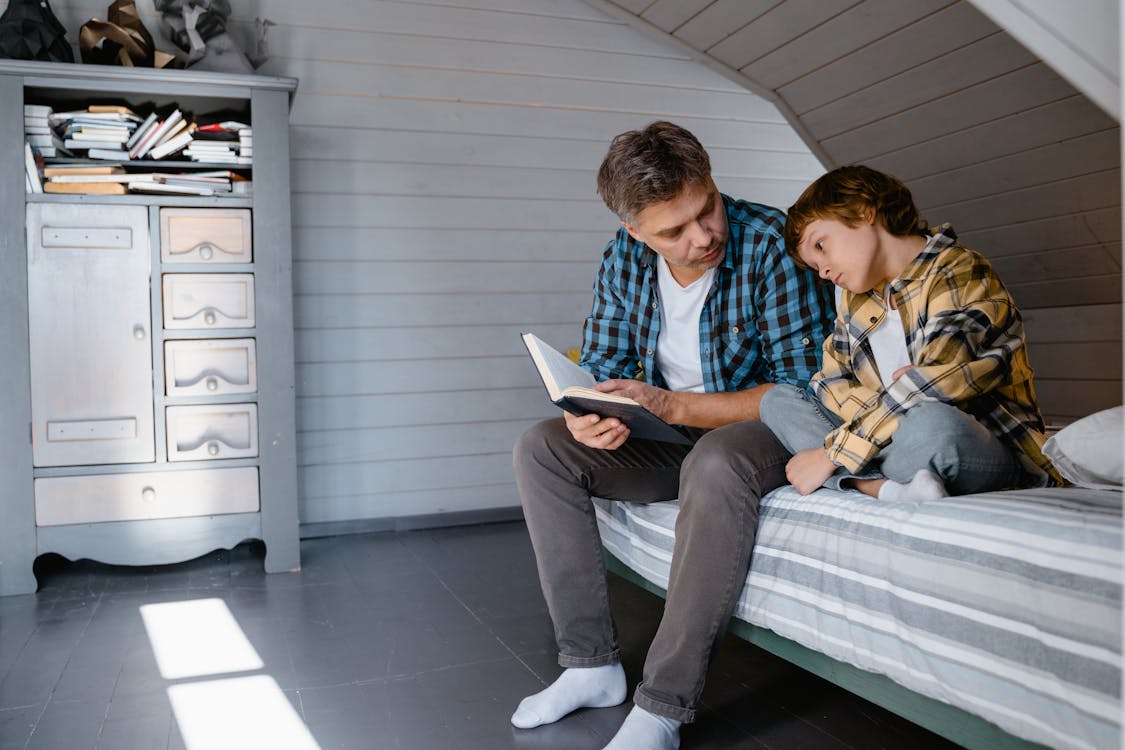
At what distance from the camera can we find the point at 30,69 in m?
2.75

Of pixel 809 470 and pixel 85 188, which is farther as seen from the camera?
pixel 85 188

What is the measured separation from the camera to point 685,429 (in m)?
1.98

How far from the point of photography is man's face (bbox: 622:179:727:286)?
69.5 inches

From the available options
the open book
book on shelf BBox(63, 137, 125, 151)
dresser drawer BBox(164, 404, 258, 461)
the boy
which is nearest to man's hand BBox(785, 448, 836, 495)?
the boy

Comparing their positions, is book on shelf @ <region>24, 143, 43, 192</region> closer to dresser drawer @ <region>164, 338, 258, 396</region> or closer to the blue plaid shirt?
dresser drawer @ <region>164, 338, 258, 396</region>

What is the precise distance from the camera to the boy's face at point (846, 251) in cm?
163

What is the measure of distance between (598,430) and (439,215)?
214cm

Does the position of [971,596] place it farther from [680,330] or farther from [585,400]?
[680,330]

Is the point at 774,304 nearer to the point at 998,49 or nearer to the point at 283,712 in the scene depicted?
the point at 283,712

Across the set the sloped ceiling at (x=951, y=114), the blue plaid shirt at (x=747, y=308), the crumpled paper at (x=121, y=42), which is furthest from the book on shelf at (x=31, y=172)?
the sloped ceiling at (x=951, y=114)

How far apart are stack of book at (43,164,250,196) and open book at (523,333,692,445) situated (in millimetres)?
1674

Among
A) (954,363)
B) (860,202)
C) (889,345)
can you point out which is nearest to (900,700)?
(954,363)

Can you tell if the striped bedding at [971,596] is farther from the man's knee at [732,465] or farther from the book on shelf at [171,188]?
the book on shelf at [171,188]

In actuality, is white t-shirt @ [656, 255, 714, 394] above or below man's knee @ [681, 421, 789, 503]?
above
